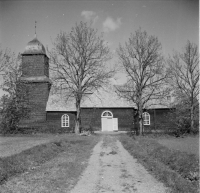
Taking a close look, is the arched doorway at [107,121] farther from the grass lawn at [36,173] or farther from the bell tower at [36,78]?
the grass lawn at [36,173]

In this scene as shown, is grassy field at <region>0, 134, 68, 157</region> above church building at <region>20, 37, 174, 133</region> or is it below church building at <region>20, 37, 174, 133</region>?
below

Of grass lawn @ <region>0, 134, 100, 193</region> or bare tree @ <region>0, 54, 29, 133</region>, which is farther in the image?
bare tree @ <region>0, 54, 29, 133</region>

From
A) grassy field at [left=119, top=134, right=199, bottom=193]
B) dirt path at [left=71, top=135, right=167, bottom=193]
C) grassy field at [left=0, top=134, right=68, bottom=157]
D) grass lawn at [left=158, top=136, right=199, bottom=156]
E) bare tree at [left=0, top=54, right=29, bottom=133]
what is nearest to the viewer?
dirt path at [left=71, top=135, right=167, bottom=193]

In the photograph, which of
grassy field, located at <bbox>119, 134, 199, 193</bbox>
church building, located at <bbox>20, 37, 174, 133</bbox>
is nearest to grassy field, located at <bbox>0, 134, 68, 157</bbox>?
grassy field, located at <bbox>119, 134, 199, 193</bbox>

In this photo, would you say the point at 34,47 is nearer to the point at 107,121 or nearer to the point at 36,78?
the point at 36,78

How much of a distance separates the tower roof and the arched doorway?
13.5m

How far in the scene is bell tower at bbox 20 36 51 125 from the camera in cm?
3841

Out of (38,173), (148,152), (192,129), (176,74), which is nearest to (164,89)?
(176,74)

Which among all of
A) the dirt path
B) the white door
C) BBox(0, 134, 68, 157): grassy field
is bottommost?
the dirt path

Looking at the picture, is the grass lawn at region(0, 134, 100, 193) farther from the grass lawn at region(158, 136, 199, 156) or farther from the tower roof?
the tower roof

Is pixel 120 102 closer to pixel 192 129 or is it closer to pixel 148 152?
pixel 192 129

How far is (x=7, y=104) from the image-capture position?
3219 centimetres

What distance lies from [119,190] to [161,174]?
2.58 m

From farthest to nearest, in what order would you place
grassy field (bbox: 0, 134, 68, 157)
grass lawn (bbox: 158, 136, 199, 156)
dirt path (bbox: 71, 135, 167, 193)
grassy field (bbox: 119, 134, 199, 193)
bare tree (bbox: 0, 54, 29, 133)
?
bare tree (bbox: 0, 54, 29, 133), grassy field (bbox: 0, 134, 68, 157), grass lawn (bbox: 158, 136, 199, 156), grassy field (bbox: 119, 134, 199, 193), dirt path (bbox: 71, 135, 167, 193)
